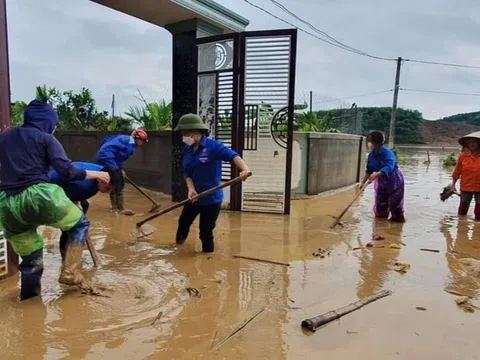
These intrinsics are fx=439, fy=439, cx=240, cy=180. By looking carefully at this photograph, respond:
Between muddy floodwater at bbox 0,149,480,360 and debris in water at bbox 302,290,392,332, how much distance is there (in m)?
0.05

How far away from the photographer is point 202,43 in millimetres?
7859

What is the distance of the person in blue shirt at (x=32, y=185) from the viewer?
10.5 feet

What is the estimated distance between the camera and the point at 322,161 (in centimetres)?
1024

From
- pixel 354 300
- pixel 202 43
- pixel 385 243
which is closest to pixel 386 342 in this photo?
pixel 354 300

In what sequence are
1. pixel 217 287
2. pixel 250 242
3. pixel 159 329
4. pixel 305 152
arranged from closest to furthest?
pixel 159 329, pixel 217 287, pixel 250 242, pixel 305 152

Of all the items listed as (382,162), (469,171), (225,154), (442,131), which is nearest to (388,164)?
(382,162)

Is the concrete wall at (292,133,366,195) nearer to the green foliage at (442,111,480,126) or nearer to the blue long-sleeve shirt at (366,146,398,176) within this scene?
the blue long-sleeve shirt at (366,146,398,176)

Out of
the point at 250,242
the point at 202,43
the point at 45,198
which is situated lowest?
the point at 250,242

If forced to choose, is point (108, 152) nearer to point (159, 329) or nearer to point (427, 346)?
point (159, 329)

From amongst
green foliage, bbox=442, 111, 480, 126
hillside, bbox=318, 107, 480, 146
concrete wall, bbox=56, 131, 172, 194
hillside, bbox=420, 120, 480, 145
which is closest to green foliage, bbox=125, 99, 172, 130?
concrete wall, bbox=56, 131, 172, 194

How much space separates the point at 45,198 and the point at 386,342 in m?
2.57

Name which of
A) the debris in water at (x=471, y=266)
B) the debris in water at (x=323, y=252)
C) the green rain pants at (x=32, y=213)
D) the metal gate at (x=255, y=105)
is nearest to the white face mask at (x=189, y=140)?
the green rain pants at (x=32, y=213)

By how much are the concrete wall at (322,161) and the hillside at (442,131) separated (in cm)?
3807

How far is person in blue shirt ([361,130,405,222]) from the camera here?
273 inches
